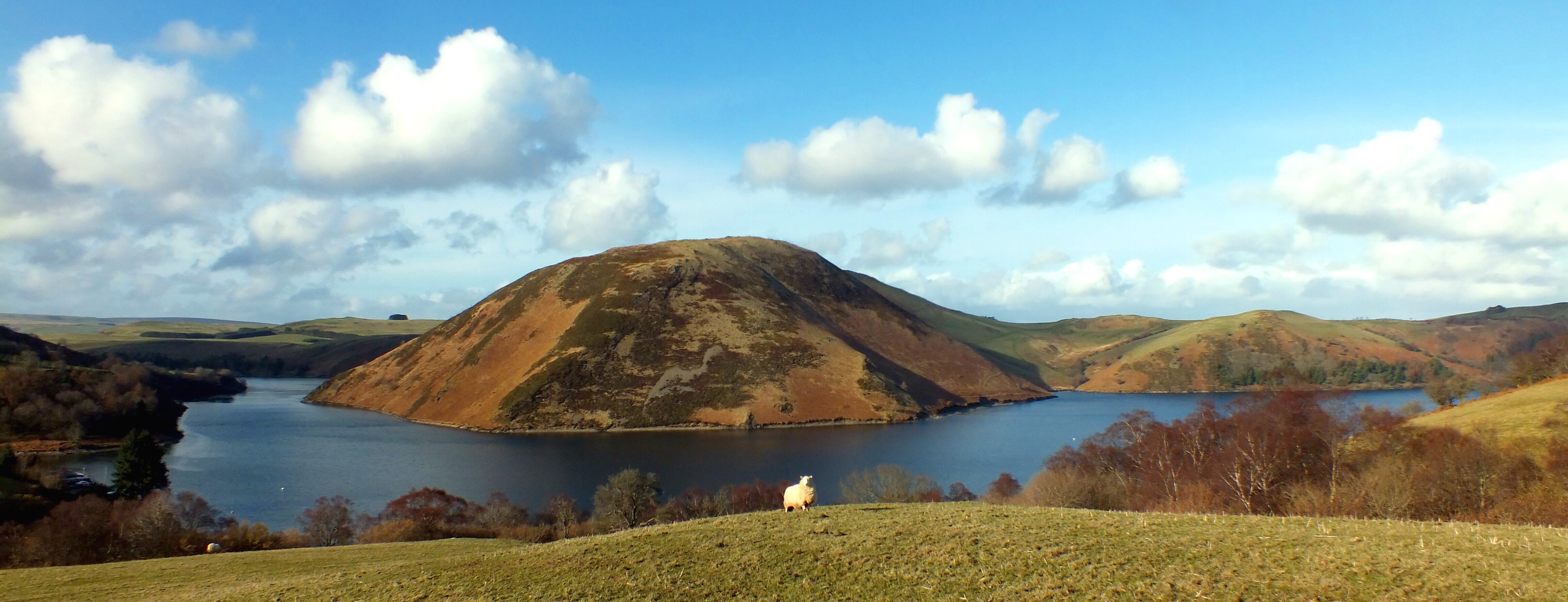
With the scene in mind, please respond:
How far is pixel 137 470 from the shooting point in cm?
6638

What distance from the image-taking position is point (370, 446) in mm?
100938

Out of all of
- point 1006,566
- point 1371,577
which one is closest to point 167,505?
point 1006,566

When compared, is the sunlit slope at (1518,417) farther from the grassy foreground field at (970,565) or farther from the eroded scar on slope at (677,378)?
the eroded scar on slope at (677,378)

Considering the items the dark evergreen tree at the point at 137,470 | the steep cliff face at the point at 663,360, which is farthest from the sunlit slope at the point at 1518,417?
the dark evergreen tree at the point at 137,470

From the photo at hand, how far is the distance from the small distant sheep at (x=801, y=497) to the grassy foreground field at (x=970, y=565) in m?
2.22

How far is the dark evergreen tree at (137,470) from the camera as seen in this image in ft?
216

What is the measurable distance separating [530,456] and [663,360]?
4375 cm

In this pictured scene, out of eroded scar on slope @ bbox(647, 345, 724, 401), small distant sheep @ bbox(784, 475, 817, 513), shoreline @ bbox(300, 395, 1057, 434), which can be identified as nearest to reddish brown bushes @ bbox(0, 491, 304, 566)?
small distant sheep @ bbox(784, 475, 817, 513)

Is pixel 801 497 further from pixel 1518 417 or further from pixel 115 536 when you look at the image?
pixel 1518 417

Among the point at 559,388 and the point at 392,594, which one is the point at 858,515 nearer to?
the point at 392,594

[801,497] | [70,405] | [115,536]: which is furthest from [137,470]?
[801,497]

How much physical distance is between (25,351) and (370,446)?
77.5 meters

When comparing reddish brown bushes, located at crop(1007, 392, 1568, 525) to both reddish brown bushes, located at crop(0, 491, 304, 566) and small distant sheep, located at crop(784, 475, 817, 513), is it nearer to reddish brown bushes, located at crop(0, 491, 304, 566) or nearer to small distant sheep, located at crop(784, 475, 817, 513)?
small distant sheep, located at crop(784, 475, 817, 513)

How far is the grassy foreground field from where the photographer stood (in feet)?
43.7
